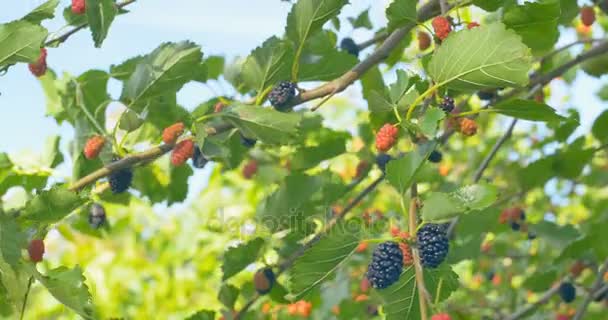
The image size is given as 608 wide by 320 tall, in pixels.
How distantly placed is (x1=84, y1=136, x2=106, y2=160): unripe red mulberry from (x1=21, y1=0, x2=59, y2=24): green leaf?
0.32 m

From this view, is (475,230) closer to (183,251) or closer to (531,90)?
(531,90)

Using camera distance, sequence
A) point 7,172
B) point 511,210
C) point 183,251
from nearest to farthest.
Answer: point 7,172 < point 511,210 < point 183,251

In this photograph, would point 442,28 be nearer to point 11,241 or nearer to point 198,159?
point 198,159

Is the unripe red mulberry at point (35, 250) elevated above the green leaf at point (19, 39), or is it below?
below

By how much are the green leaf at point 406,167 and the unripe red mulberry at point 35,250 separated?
698 millimetres

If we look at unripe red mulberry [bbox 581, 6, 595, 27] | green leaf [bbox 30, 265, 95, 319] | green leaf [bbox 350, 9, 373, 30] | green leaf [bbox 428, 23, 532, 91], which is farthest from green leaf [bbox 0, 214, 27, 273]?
unripe red mulberry [bbox 581, 6, 595, 27]

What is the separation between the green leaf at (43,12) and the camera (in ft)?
5.30

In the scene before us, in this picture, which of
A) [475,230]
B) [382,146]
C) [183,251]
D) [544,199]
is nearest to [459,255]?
[475,230]

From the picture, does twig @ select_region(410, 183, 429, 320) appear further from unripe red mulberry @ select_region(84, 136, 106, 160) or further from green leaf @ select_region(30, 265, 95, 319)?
unripe red mulberry @ select_region(84, 136, 106, 160)

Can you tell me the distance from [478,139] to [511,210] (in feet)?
9.01

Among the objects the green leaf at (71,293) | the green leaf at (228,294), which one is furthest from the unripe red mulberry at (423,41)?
the green leaf at (71,293)

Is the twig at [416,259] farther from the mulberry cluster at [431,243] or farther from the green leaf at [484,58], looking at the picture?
the green leaf at [484,58]

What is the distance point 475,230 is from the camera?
2.49 metres

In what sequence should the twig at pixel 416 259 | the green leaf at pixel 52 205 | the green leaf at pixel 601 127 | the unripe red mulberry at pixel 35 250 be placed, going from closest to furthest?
the twig at pixel 416 259 < the green leaf at pixel 52 205 < the unripe red mulberry at pixel 35 250 < the green leaf at pixel 601 127
